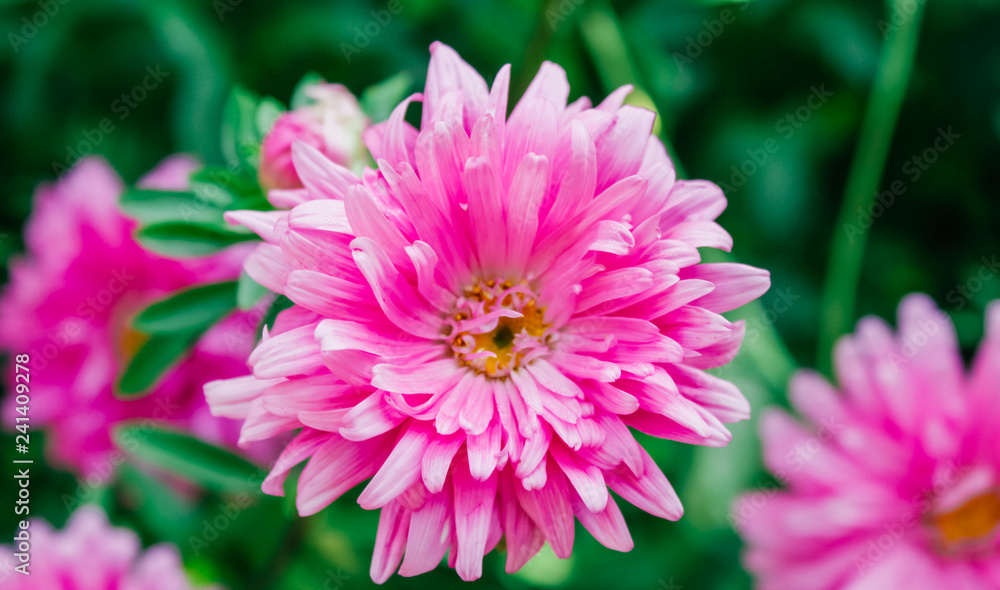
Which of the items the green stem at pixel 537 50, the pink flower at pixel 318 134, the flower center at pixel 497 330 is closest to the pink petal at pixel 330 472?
the flower center at pixel 497 330

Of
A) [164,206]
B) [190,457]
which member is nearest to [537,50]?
[164,206]

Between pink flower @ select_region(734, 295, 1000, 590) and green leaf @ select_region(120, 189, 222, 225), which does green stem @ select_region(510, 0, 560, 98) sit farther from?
pink flower @ select_region(734, 295, 1000, 590)

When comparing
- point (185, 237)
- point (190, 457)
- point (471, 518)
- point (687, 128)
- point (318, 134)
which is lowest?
point (190, 457)

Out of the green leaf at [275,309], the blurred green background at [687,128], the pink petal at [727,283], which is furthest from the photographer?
the blurred green background at [687,128]

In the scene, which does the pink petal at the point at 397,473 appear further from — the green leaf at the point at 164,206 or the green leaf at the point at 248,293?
the green leaf at the point at 164,206

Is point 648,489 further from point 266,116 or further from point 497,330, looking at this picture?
point 266,116
